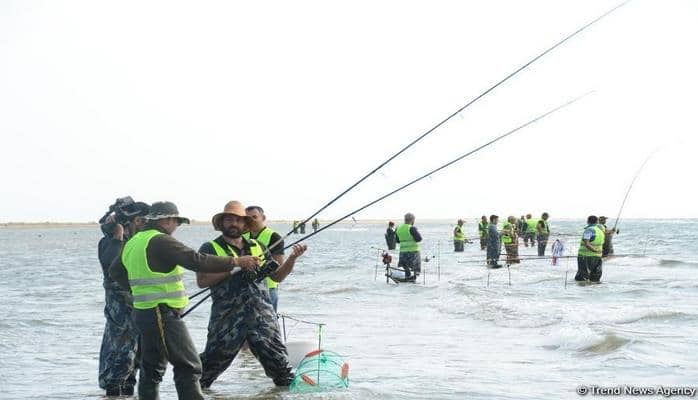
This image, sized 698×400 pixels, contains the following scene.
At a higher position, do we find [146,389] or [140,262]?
[140,262]

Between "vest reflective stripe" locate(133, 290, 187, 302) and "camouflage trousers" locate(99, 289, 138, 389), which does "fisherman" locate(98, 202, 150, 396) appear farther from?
"vest reflective stripe" locate(133, 290, 187, 302)

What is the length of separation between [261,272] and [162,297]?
109 centimetres

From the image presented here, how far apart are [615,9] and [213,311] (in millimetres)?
4890

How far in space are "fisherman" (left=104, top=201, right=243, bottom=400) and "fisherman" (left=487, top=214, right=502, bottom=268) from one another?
70.5 feet

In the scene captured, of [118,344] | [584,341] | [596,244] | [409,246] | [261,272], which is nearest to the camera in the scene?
[261,272]

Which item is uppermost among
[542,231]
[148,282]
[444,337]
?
[542,231]

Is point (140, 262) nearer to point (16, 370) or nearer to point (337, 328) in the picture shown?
point (16, 370)

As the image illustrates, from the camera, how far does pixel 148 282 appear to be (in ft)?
17.6

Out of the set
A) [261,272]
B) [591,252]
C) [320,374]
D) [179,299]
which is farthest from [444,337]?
[591,252]

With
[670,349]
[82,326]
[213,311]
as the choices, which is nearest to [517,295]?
[670,349]

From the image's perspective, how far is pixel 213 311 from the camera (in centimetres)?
651

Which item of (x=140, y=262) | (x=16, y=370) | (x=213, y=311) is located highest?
(x=140, y=262)

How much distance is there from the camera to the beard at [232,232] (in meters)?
6.33

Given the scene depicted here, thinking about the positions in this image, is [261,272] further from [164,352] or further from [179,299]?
[164,352]
